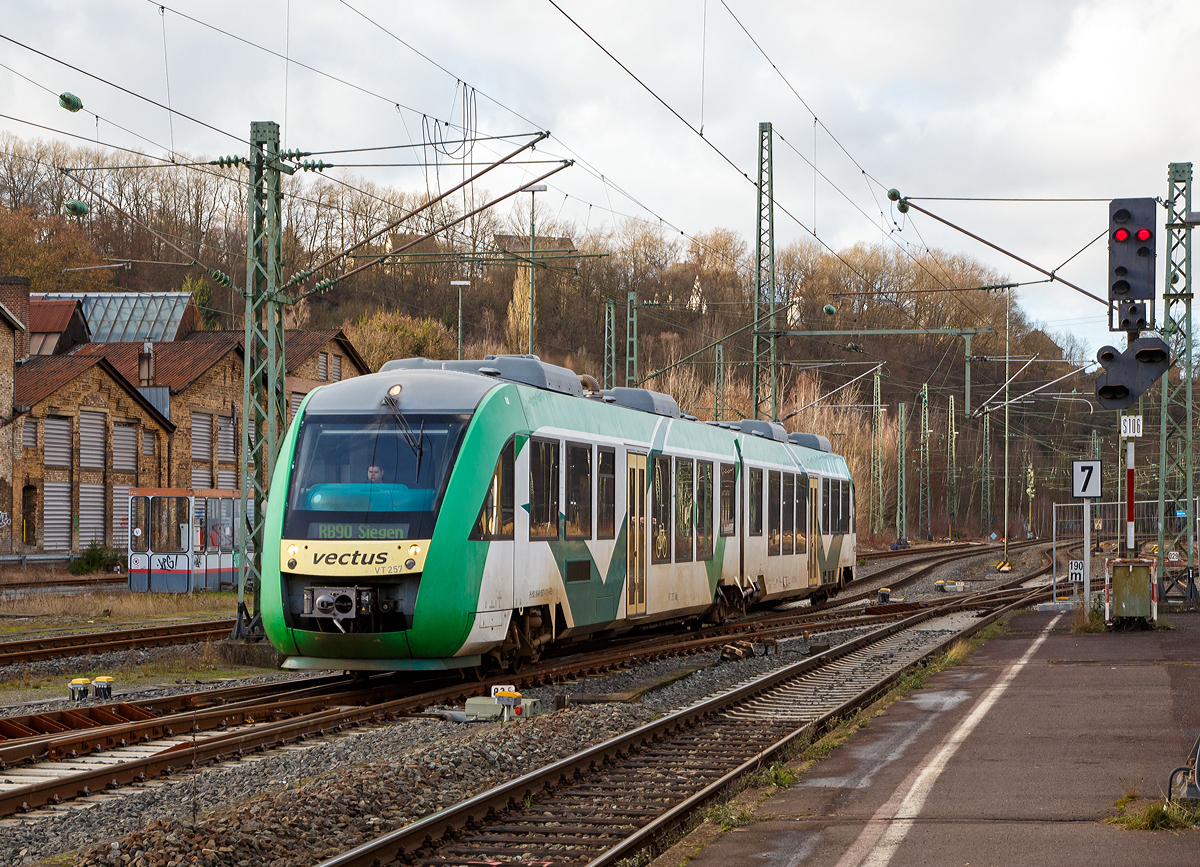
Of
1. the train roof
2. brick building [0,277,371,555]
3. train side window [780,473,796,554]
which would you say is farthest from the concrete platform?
brick building [0,277,371,555]

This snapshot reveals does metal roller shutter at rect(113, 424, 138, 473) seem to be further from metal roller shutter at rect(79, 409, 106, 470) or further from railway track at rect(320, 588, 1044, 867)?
railway track at rect(320, 588, 1044, 867)

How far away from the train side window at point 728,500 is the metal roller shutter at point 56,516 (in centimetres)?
3050

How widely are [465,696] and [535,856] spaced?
262 inches

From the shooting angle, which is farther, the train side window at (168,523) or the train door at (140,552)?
the train side window at (168,523)

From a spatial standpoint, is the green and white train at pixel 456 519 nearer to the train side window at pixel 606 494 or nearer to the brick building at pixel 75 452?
the train side window at pixel 606 494

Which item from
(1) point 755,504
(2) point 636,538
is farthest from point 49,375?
(2) point 636,538

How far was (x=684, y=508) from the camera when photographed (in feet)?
67.2

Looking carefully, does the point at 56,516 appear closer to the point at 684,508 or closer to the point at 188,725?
the point at 684,508

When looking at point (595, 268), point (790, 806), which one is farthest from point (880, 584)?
point (595, 268)

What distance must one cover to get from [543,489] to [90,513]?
36722 mm

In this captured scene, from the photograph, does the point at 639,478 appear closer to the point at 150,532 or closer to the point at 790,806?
the point at 790,806

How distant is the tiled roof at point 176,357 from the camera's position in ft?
176

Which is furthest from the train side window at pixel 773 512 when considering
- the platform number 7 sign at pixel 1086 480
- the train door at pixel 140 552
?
the train door at pixel 140 552

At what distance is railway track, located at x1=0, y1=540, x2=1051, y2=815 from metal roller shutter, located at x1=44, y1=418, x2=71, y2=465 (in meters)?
32.8
